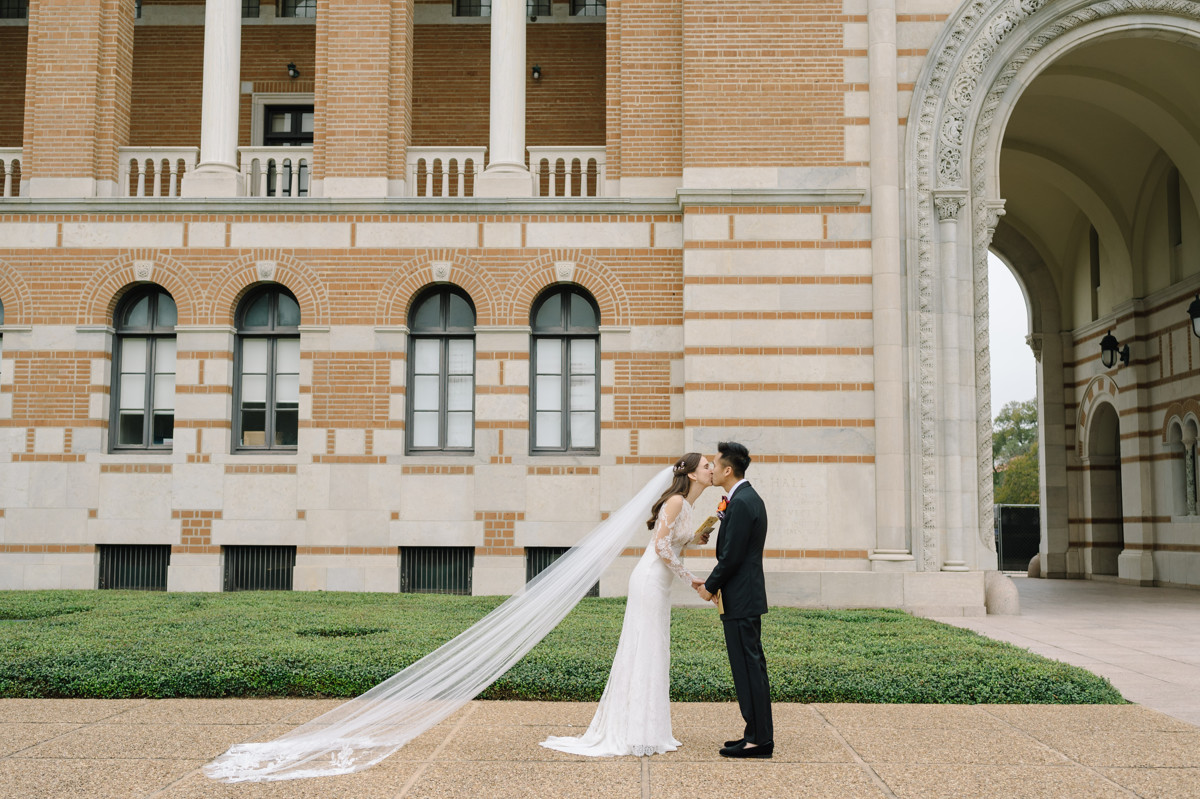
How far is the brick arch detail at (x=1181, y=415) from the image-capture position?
71.8 ft

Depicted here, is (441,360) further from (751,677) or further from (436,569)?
(751,677)

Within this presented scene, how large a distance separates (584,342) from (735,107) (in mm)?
4316

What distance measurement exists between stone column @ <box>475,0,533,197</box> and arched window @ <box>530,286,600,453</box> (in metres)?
1.86

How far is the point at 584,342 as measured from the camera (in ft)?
58.7

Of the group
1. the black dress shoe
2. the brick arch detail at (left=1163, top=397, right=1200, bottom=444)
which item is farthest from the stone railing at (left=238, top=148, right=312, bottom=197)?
the brick arch detail at (left=1163, top=397, right=1200, bottom=444)

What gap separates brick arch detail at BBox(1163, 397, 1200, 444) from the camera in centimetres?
2188

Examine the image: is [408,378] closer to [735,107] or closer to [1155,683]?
[735,107]

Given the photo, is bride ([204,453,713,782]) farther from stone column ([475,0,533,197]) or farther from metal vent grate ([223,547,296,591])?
stone column ([475,0,533,197])

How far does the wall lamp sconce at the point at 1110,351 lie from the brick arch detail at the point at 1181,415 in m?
1.56

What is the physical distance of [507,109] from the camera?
18.0 metres

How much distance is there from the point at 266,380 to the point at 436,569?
4097mm

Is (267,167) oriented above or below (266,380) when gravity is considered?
above

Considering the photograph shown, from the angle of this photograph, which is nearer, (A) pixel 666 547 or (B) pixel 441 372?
(A) pixel 666 547

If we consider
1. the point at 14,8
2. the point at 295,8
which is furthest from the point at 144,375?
the point at 14,8
